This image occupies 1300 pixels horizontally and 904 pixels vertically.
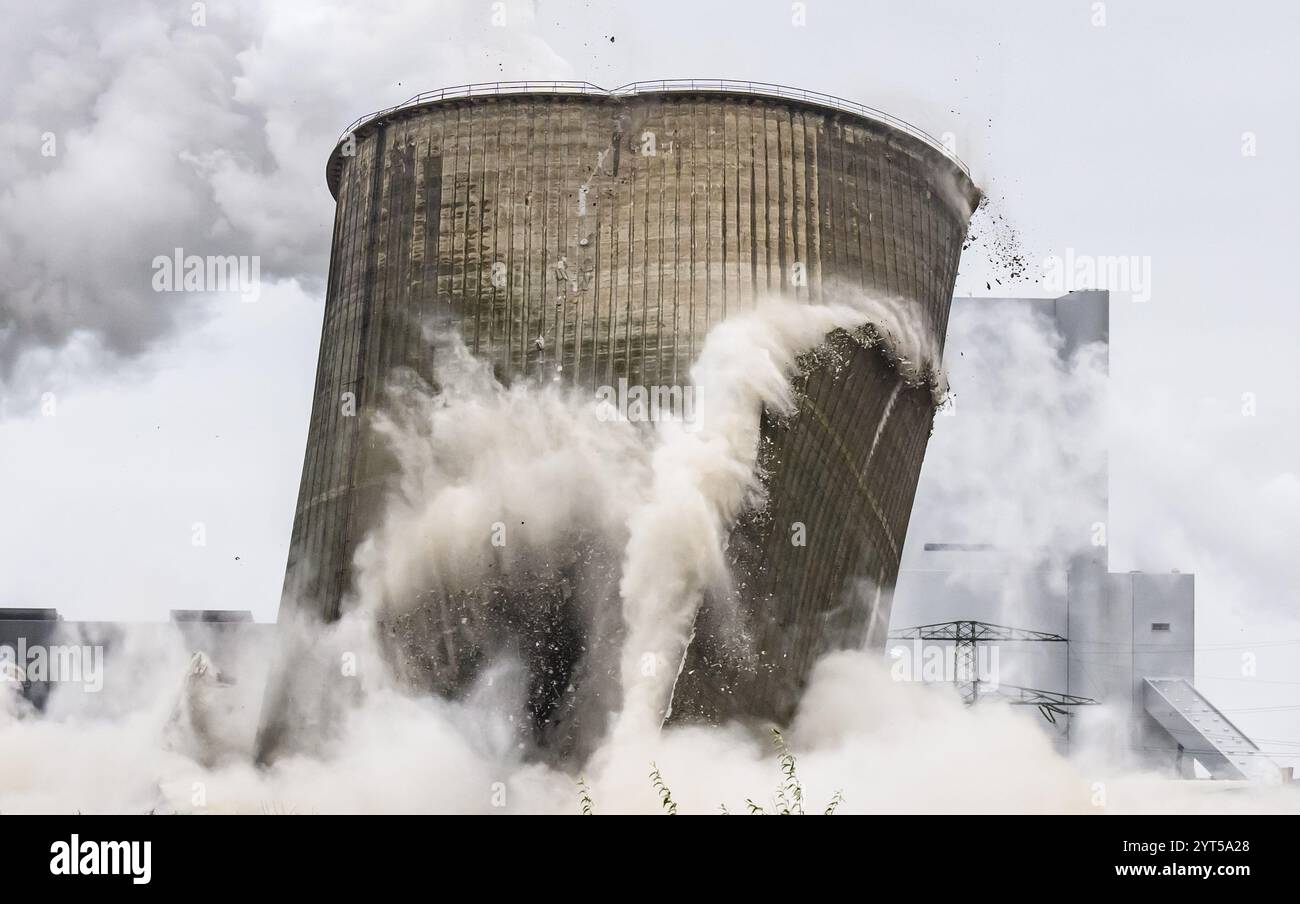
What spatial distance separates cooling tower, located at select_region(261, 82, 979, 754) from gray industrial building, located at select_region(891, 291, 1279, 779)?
2708 cm

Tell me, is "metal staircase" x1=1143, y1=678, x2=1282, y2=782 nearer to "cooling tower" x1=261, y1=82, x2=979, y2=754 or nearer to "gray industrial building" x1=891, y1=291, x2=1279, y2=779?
"gray industrial building" x1=891, y1=291, x2=1279, y2=779

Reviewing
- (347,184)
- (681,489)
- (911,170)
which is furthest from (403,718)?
(911,170)

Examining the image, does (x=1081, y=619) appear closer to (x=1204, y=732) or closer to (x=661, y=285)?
(x=1204, y=732)

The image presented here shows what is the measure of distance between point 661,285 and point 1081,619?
1356 inches

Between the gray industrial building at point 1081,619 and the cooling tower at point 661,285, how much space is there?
27077mm

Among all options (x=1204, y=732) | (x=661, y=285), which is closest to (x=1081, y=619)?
(x=1204, y=732)

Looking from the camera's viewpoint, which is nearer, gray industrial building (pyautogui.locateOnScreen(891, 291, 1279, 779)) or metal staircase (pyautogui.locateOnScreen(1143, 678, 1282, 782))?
metal staircase (pyautogui.locateOnScreen(1143, 678, 1282, 782))

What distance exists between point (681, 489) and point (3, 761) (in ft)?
57.3

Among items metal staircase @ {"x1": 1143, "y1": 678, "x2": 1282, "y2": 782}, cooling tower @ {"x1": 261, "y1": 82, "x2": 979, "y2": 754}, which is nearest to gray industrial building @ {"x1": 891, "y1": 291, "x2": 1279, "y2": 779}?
metal staircase @ {"x1": 1143, "y1": 678, "x2": 1282, "y2": 782}

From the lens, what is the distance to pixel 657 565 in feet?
92.5

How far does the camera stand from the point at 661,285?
30.1m

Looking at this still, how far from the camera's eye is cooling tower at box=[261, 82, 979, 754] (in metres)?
29.5
